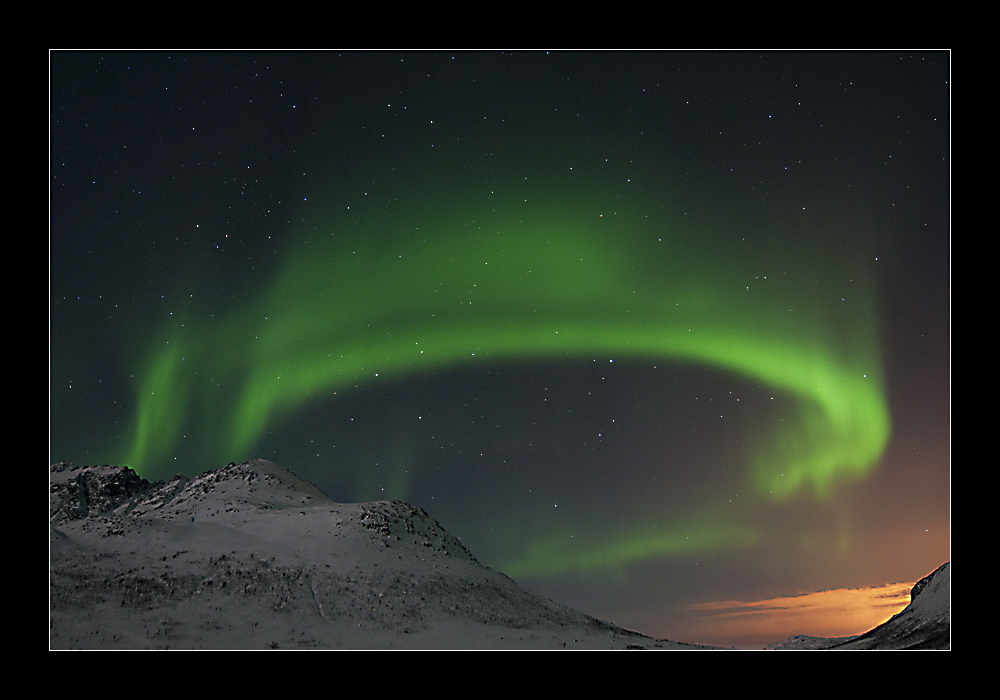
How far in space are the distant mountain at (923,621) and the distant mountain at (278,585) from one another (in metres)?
6.33

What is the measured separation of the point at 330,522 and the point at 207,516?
8.81 meters

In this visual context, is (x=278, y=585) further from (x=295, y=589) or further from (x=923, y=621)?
(x=923, y=621)

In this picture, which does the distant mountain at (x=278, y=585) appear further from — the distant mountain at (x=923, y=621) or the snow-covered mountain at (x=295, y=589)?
the distant mountain at (x=923, y=621)

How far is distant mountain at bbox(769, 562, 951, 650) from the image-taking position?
16828mm

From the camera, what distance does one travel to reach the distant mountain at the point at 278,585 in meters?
20.5

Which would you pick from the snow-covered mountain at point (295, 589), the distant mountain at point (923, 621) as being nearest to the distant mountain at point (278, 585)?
the snow-covered mountain at point (295, 589)

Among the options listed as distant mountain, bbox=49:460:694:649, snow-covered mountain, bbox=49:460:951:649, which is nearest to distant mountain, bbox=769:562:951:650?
snow-covered mountain, bbox=49:460:951:649

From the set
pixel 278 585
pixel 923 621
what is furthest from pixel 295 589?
pixel 923 621

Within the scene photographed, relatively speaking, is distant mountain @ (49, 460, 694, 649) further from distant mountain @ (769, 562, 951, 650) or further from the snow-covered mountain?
distant mountain @ (769, 562, 951, 650)

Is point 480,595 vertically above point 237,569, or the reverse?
point 237,569

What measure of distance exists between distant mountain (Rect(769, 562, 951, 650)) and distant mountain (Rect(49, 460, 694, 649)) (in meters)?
6.33
